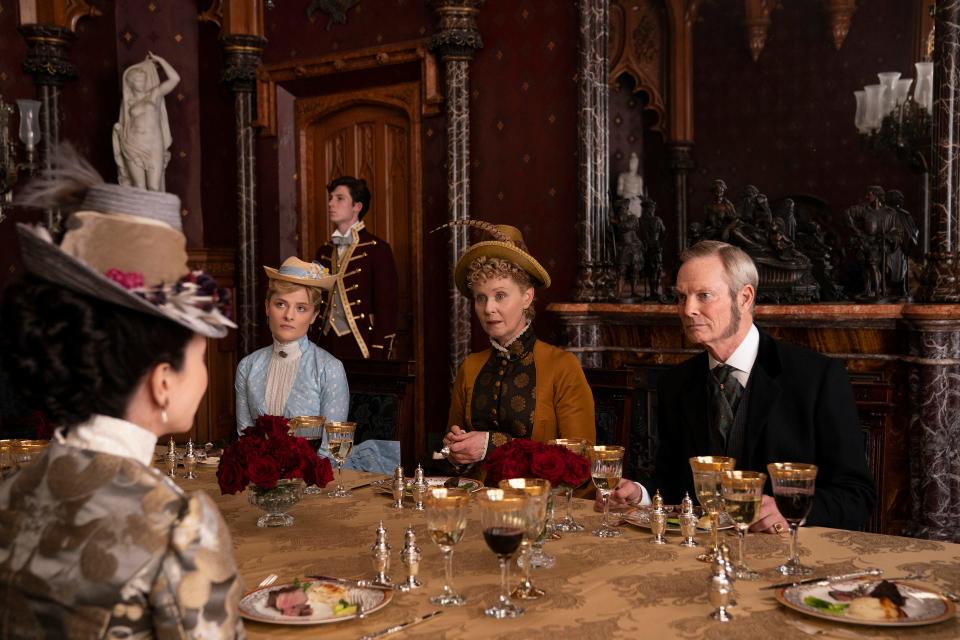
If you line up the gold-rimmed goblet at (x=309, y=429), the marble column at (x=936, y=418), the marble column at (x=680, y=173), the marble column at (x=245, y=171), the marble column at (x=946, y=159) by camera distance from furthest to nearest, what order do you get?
the marble column at (x=245, y=171)
the marble column at (x=680, y=173)
the marble column at (x=946, y=159)
the marble column at (x=936, y=418)
the gold-rimmed goblet at (x=309, y=429)

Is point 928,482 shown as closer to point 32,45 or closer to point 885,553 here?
point 885,553

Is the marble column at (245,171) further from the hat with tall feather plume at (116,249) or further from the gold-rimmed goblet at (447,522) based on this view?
the hat with tall feather plume at (116,249)

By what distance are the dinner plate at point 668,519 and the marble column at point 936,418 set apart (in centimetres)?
234

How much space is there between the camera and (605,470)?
206 centimetres

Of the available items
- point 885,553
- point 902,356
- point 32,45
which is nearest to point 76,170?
point 885,553

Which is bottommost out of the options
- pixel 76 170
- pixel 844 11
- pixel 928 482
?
pixel 928 482

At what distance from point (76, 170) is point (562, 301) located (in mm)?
4398

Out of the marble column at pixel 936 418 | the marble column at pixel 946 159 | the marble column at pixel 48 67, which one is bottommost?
the marble column at pixel 936 418

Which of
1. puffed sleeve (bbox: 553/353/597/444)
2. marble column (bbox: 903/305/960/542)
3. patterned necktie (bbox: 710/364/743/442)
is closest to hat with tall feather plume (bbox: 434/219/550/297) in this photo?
puffed sleeve (bbox: 553/353/597/444)

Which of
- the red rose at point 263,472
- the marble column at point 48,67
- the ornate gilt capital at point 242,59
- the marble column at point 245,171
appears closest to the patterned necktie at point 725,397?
the red rose at point 263,472

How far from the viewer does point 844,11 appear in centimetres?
547

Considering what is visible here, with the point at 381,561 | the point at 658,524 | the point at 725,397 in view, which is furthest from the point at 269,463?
the point at 725,397

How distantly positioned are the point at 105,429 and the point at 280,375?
2259 mm

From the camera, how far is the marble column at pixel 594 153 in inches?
207
